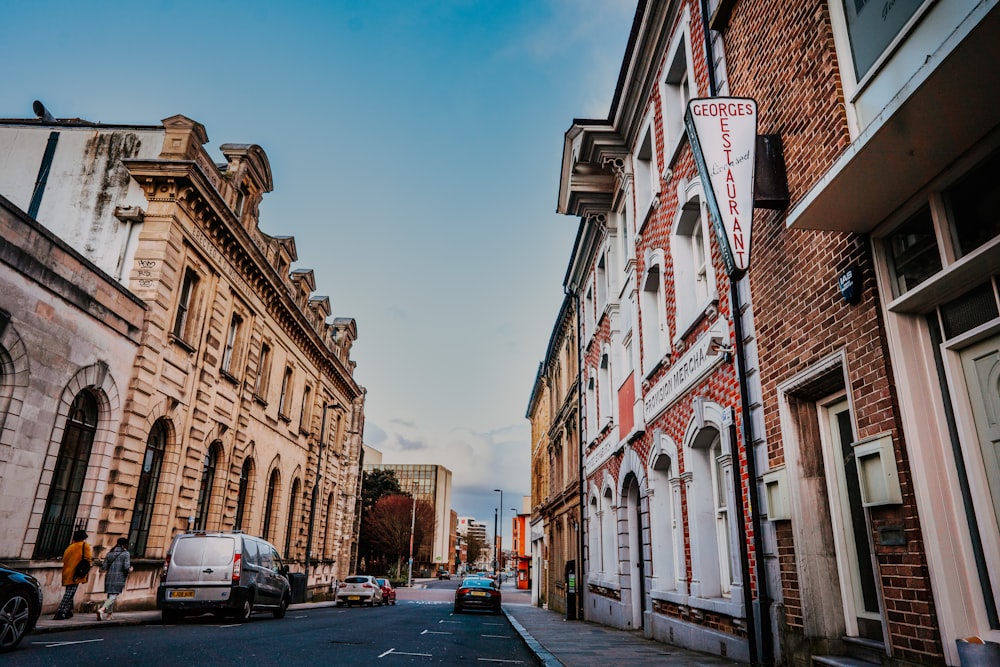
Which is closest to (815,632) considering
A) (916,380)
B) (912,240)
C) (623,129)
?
(916,380)

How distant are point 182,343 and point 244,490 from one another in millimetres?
9102

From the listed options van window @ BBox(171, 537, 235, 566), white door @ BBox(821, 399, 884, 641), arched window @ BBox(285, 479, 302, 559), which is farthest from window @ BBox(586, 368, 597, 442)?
arched window @ BBox(285, 479, 302, 559)

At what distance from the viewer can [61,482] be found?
555 inches

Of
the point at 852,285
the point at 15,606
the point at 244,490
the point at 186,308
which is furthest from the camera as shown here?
the point at 244,490

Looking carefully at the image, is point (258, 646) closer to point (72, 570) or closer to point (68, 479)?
point (72, 570)

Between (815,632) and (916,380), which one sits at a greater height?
(916,380)

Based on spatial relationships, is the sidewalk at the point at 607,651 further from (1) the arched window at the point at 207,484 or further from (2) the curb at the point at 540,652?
(1) the arched window at the point at 207,484

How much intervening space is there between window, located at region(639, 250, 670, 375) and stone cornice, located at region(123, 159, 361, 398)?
12.8 m

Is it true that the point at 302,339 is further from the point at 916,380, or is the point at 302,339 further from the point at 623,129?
the point at 916,380

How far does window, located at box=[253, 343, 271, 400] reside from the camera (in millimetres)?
26406

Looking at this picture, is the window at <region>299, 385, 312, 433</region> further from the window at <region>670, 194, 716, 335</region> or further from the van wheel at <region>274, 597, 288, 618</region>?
the window at <region>670, 194, 716, 335</region>

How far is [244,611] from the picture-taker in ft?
47.5

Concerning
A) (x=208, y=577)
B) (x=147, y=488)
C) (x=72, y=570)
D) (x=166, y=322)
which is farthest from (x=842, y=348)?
(x=147, y=488)

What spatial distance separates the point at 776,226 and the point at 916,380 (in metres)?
2.82
